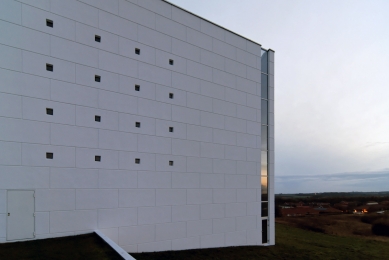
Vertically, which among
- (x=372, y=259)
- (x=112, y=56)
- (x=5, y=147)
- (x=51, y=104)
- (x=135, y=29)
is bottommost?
(x=372, y=259)

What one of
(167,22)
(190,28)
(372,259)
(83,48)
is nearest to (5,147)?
(83,48)

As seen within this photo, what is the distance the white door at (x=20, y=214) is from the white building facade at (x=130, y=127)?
1.2 inches

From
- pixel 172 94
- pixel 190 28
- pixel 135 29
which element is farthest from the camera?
pixel 190 28

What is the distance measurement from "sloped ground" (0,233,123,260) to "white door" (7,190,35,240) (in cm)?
32

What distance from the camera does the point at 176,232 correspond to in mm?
11703

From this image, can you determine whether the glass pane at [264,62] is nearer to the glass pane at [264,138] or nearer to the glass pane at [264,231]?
the glass pane at [264,138]

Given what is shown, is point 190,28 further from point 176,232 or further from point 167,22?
point 176,232

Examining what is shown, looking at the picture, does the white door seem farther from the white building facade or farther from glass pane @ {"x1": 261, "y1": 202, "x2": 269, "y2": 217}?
glass pane @ {"x1": 261, "y1": 202, "x2": 269, "y2": 217}

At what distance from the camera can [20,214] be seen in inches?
325

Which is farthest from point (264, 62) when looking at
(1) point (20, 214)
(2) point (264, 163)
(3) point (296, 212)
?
(3) point (296, 212)

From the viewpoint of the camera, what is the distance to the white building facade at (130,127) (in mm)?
8562

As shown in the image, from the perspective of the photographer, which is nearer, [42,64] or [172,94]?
[42,64]

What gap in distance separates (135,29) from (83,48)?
8.20 feet

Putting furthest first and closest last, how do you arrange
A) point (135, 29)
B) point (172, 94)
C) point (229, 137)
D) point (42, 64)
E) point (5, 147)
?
point (229, 137), point (172, 94), point (135, 29), point (42, 64), point (5, 147)
